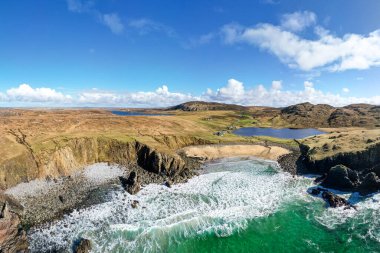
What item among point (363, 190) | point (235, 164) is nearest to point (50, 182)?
point (235, 164)

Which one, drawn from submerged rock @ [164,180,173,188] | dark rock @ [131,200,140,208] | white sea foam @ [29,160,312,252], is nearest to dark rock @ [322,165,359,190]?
white sea foam @ [29,160,312,252]

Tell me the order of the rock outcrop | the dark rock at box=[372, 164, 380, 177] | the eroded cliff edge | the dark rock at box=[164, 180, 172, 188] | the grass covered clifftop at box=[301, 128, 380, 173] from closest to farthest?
the rock outcrop
the eroded cliff edge
the dark rock at box=[164, 180, 172, 188]
the dark rock at box=[372, 164, 380, 177]
the grass covered clifftop at box=[301, 128, 380, 173]

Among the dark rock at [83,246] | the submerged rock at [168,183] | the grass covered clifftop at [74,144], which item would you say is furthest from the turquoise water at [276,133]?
the dark rock at [83,246]

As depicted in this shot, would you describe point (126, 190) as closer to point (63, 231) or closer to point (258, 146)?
point (63, 231)

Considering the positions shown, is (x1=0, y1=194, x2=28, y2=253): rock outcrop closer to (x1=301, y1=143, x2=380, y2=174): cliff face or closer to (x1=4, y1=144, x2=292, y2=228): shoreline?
(x1=4, y1=144, x2=292, y2=228): shoreline

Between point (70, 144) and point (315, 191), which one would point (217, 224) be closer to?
point (315, 191)

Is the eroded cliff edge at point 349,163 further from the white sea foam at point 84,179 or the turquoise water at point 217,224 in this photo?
the white sea foam at point 84,179

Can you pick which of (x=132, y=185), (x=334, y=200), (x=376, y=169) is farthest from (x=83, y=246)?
(x=376, y=169)

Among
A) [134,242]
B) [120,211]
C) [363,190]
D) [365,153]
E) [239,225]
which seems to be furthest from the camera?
[365,153]
